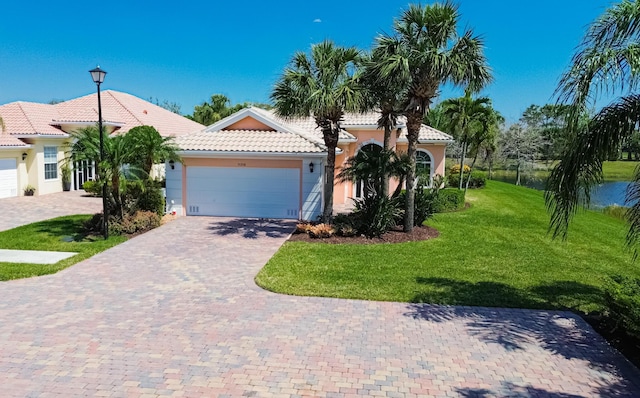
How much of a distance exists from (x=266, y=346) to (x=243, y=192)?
12.8 metres

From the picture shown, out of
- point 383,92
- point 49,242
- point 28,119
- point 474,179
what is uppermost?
point 383,92

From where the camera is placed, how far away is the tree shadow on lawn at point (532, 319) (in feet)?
23.5

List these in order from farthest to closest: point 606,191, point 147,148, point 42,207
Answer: point 606,191 < point 42,207 < point 147,148

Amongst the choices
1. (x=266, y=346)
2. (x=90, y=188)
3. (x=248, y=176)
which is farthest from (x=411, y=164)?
(x=90, y=188)

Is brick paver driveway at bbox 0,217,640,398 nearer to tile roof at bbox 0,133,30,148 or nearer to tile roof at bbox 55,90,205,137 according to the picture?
tile roof at bbox 0,133,30,148

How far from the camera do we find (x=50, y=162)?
88.5 ft

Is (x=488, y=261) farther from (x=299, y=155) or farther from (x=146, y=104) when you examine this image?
(x=146, y=104)

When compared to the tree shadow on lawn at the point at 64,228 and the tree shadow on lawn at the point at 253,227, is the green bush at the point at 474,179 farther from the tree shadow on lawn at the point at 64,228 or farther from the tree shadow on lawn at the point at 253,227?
the tree shadow on lawn at the point at 64,228

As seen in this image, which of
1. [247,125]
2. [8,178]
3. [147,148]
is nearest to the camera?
[147,148]

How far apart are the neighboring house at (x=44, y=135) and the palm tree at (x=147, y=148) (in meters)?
5.49

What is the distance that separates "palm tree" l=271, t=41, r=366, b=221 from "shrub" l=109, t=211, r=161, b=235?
6520mm

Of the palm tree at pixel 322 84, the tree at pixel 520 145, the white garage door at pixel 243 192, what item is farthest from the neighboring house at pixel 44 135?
the tree at pixel 520 145

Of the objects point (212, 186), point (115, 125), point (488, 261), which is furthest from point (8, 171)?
point (488, 261)

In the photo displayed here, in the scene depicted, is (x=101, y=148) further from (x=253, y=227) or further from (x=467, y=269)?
(x=467, y=269)
